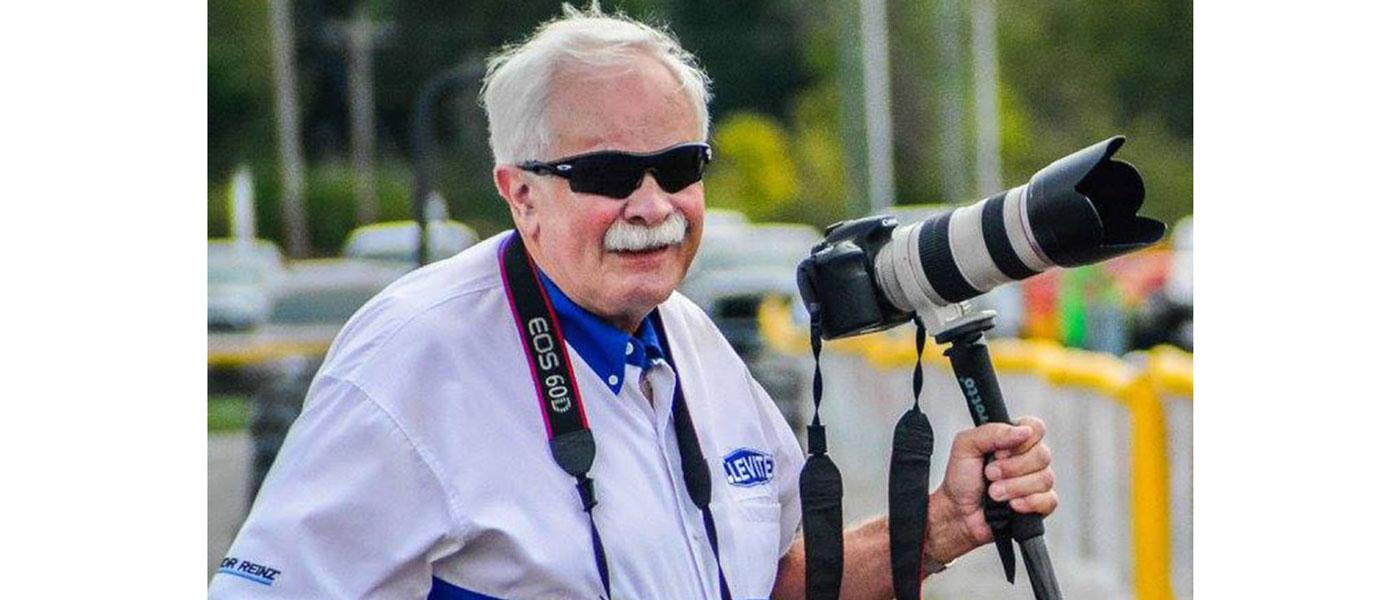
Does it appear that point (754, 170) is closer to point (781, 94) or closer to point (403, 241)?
point (781, 94)

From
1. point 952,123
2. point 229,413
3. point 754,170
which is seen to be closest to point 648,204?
point 229,413

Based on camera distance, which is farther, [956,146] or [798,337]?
[956,146]

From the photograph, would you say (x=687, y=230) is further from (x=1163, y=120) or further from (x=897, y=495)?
(x=1163, y=120)

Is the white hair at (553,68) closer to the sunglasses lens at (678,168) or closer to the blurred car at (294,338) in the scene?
the sunglasses lens at (678,168)

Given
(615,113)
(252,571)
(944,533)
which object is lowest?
(944,533)

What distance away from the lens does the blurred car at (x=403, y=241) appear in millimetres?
7852

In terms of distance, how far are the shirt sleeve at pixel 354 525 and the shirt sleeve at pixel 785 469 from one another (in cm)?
54

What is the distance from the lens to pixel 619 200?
296 cm

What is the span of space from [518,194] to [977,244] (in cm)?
57

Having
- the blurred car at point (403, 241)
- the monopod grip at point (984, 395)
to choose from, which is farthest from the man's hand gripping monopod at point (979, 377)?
the blurred car at point (403, 241)
